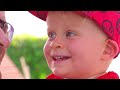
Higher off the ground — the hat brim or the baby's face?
the hat brim

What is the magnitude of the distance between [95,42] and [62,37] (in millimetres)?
96

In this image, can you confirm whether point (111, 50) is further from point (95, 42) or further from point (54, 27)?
point (54, 27)

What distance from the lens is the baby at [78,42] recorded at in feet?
2.61

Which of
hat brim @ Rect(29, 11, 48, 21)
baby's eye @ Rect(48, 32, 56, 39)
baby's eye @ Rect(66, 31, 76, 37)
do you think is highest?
hat brim @ Rect(29, 11, 48, 21)

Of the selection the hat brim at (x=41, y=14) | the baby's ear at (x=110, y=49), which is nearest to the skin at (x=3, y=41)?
the hat brim at (x=41, y=14)

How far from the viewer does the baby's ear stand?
827mm

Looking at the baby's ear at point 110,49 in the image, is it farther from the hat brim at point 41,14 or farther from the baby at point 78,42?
the hat brim at point 41,14

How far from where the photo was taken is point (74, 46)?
79 cm

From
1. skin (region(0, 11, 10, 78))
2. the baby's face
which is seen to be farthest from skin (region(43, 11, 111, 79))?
skin (region(0, 11, 10, 78))

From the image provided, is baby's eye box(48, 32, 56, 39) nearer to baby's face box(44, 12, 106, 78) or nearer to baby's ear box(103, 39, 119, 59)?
baby's face box(44, 12, 106, 78)
